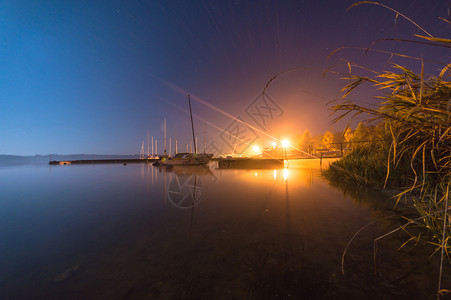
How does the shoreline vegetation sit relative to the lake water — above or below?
above

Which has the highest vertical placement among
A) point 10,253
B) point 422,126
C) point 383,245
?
point 422,126

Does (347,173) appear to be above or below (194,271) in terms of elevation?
above

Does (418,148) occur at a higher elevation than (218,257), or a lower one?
higher

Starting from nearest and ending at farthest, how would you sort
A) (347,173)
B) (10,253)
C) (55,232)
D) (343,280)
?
(343,280)
(10,253)
(55,232)
(347,173)

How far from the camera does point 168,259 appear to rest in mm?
2582

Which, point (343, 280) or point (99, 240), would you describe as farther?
point (99, 240)

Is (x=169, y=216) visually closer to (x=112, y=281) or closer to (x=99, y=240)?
(x=99, y=240)

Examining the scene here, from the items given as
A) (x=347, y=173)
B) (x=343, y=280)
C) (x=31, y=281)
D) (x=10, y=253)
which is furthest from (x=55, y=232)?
(x=347, y=173)

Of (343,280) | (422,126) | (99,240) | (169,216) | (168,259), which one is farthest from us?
(169,216)

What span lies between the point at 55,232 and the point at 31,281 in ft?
6.88

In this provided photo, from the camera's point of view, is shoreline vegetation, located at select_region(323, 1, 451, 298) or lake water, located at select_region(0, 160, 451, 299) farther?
lake water, located at select_region(0, 160, 451, 299)

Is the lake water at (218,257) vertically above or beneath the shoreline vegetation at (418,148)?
beneath

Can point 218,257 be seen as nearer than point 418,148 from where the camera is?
No

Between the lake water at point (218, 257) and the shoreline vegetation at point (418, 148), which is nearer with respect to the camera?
the shoreline vegetation at point (418, 148)
